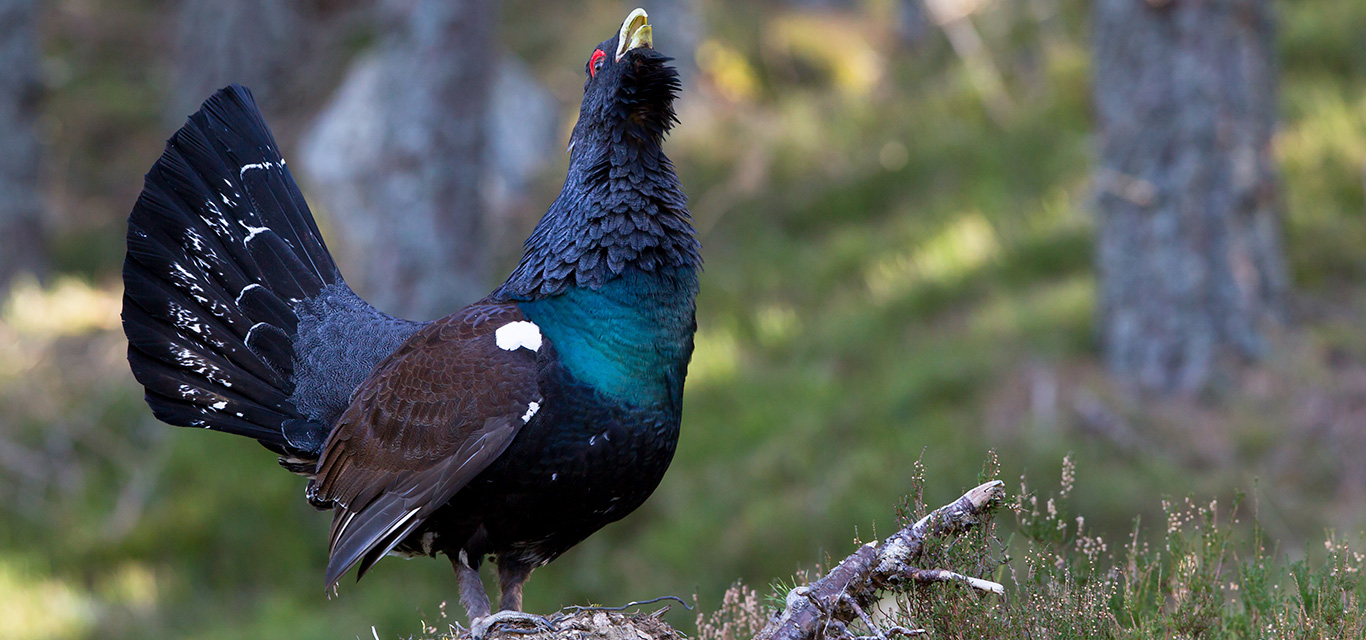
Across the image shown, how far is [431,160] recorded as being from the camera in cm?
693

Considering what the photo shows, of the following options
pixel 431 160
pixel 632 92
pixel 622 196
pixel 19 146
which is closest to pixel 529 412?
pixel 622 196

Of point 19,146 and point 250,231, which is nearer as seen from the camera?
point 250,231

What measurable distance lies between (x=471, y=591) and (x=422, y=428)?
462 mm

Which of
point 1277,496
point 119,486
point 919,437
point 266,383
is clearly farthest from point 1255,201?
point 119,486

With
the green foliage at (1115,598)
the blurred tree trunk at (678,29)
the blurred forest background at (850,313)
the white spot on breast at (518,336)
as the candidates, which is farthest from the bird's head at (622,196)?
the blurred tree trunk at (678,29)

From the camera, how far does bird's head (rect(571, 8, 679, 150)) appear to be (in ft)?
10.4

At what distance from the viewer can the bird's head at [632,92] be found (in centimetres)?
316

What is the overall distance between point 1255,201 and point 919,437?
2.05 meters

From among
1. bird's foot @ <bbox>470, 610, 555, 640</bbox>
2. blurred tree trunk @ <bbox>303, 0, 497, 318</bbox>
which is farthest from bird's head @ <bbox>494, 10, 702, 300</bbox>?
blurred tree trunk @ <bbox>303, 0, 497, 318</bbox>

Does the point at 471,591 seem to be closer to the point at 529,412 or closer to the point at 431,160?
the point at 529,412

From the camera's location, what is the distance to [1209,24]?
564 cm

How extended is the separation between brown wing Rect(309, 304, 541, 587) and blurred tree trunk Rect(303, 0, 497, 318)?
3.65 meters

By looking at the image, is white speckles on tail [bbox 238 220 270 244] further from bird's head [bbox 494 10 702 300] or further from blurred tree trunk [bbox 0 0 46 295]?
blurred tree trunk [bbox 0 0 46 295]

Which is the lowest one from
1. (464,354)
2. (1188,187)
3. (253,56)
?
(464,354)
